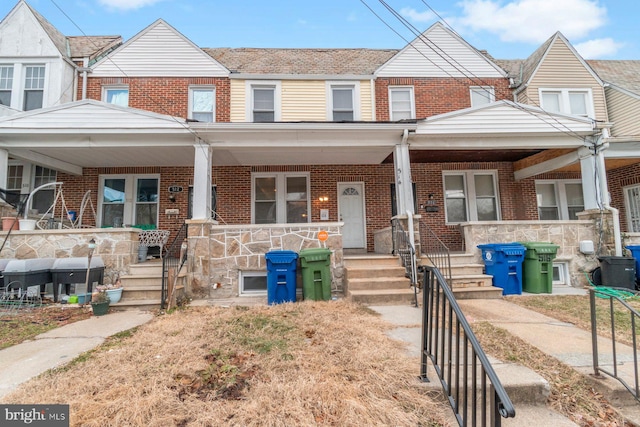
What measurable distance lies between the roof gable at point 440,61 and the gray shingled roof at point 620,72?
412 centimetres

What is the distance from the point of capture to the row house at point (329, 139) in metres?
6.64

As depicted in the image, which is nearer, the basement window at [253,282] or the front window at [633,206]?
the basement window at [253,282]

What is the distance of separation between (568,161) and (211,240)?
911cm

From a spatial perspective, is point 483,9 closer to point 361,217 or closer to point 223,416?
point 361,217

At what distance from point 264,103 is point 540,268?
28.2 feet

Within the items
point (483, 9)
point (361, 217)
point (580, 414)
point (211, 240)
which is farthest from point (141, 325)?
point (483, 9)

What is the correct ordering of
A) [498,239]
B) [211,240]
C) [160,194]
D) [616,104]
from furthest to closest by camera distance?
[616,104] → [160,194] → [498,239] → [211,240]

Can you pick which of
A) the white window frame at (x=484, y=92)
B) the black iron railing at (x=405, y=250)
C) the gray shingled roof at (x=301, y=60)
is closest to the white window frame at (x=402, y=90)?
the gray shingled roof at (x=301, y=60)

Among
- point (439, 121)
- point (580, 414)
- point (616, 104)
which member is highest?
point (616, 104)

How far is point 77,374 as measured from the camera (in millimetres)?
2637

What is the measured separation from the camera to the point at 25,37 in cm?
842

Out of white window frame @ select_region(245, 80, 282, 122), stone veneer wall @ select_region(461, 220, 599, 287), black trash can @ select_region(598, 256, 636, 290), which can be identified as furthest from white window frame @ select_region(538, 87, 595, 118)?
white window frame @ select_region(245, 80, 282, 122)

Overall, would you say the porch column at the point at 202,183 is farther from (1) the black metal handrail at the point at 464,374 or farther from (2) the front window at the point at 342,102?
(1) the black metal handrail at the point at 464,374

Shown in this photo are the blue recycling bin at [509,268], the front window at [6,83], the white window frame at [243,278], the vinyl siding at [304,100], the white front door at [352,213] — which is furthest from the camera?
the vinyl siding at [304,100]
